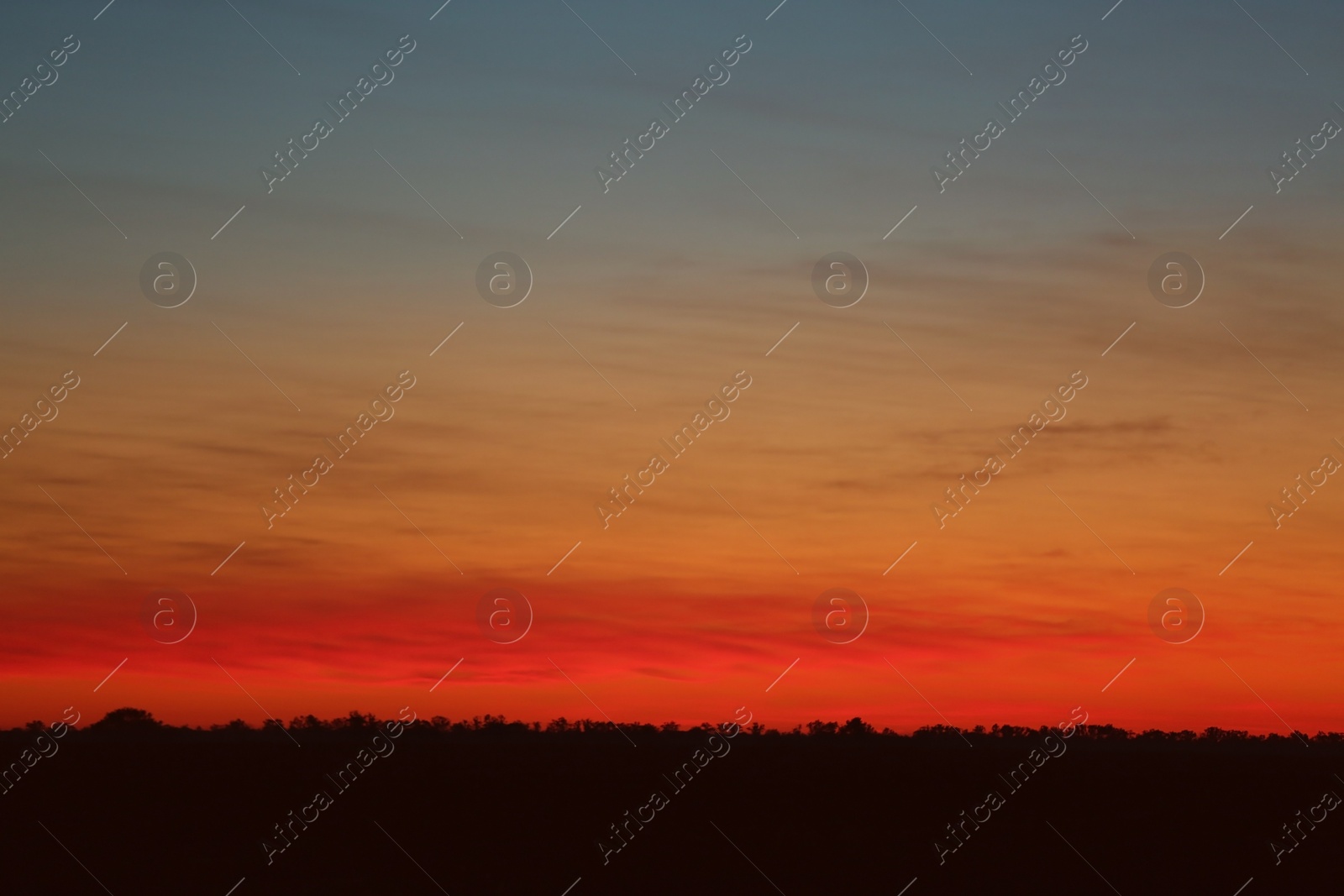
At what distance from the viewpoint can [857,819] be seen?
113 ft

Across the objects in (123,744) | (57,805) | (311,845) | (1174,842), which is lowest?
(1174,842)

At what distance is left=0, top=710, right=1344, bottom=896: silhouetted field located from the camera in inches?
1024

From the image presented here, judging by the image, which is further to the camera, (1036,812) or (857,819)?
(1036,812)

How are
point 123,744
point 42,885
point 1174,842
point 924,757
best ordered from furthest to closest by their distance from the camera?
point 123,744, point 924,757, point 1174,842, point 42,885

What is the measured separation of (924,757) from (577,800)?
3068 centimetres

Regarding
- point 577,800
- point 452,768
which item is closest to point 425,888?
point 577,800

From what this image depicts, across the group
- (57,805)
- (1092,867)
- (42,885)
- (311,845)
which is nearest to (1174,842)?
(1092,867)

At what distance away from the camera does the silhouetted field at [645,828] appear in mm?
26000

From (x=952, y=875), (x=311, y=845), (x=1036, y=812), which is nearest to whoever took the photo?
(x=952, y=875)

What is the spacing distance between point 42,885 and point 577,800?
1697cm

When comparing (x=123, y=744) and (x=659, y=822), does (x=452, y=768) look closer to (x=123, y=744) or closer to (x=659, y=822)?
(x=659, y=822)

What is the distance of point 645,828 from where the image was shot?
32.2 meters

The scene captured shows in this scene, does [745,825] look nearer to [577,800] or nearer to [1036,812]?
[577,800]

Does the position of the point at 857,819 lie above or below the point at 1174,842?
above
